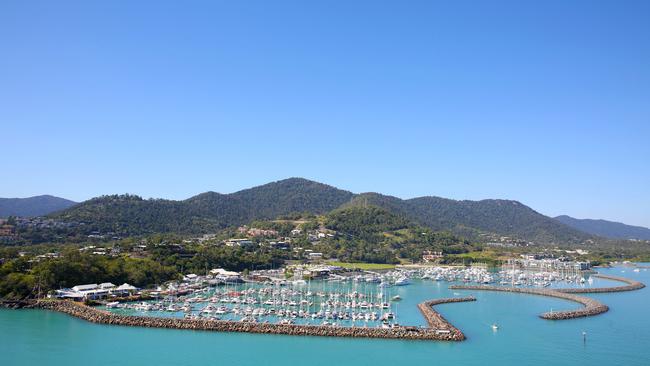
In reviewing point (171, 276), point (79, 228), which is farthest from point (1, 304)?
point (79, 228)

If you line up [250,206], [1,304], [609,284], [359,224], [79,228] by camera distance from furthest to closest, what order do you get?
[250,206] → [359,224] → [79,228] → [609,284] → [1,304]

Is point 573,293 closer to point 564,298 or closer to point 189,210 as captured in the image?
point 564,298

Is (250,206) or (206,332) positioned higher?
(250,206)

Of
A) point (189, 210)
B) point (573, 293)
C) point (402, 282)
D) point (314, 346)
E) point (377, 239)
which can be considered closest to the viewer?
point (314, 346)

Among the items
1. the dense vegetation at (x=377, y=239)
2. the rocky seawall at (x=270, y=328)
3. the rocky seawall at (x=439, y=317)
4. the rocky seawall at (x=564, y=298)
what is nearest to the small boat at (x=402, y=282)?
the rocky seawall at (x=564, y=298)

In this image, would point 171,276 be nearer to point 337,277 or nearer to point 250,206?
point 337,277

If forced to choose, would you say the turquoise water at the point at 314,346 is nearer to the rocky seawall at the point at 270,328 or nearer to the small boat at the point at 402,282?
the rocky seawall at the point at 270,328

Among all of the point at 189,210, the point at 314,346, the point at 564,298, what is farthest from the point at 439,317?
the point at 189,210
